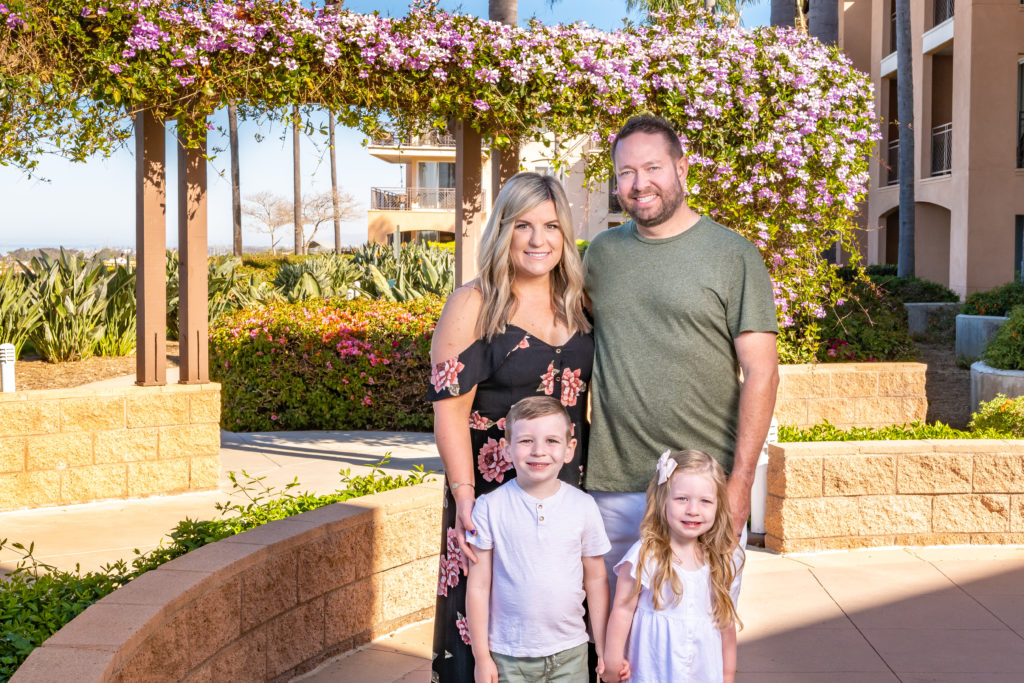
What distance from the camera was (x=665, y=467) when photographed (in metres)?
2.81

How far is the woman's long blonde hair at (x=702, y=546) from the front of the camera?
9.21ft

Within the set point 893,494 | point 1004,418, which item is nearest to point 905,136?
point 1004,418

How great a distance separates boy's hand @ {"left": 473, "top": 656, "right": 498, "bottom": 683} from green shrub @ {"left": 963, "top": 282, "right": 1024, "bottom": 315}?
42.5ft

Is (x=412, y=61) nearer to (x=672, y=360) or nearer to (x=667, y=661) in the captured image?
(x=672, y=360)

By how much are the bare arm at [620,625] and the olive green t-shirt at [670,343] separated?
1.02 feet

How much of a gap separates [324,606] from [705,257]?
228 cm

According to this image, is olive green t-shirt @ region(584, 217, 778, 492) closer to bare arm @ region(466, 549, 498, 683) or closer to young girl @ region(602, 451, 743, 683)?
young girl @ region(602, 451, 743, 683)

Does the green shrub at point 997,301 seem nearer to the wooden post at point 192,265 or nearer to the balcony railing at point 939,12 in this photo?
the balcony railing at point 939,12

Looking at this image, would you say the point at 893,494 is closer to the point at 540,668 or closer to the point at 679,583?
the point at 679,583

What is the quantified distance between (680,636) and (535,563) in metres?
0.43

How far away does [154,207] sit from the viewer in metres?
7.34

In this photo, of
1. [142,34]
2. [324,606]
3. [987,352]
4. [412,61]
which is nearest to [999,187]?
[987,352]

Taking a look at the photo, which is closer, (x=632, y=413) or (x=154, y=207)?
(x=632, y=413)

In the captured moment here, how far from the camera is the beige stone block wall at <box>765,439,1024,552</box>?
242 inches
